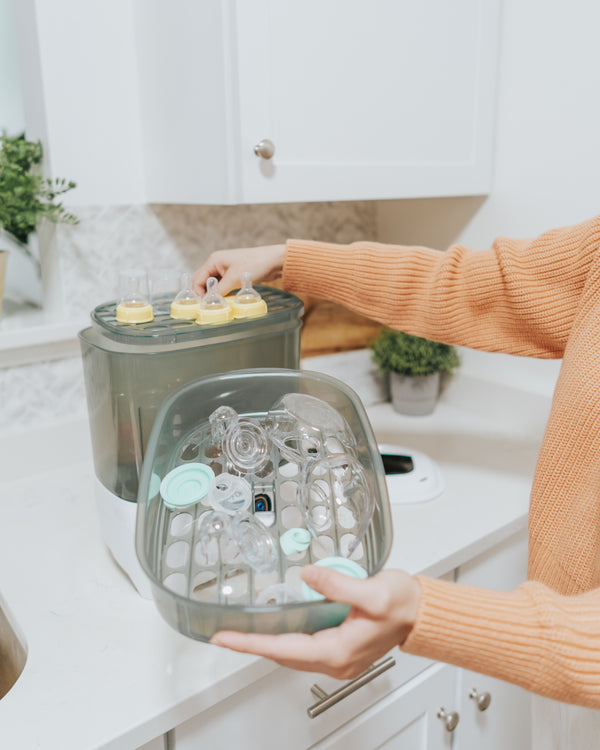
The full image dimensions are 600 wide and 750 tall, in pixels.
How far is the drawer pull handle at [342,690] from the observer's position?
74cm

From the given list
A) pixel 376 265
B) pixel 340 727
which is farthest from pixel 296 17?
pixel 340 727

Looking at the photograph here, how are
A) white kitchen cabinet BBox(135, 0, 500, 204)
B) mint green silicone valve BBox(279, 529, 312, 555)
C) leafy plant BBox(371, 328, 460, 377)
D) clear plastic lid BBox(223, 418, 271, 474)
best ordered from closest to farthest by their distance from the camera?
mint green silicone valve BBox(279, 529, 312, 555)
clear plastic lid BBox(223, 418, 271, 474)
white kitchen cabinet BBox(135, 0, 500, 204)
leafy plant BBox(371, 328, 460, 377)

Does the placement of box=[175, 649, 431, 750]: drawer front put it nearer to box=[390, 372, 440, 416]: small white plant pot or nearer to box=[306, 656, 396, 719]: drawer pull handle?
box=[306, 656, 396, 719]: drawer pull handle

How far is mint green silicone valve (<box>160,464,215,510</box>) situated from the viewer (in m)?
0.62

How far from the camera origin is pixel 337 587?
1.54 ft

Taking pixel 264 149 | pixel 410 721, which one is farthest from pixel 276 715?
pixel 264 149

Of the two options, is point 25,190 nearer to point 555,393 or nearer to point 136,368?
point 136,368

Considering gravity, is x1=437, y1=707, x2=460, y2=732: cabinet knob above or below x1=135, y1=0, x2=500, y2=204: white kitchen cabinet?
below

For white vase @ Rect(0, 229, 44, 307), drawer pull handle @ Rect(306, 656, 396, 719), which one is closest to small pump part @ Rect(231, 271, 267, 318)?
drawer pull handle @ Rect(306, 656, 396, 719)

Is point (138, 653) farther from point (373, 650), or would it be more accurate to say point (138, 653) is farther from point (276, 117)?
point (276, 117)

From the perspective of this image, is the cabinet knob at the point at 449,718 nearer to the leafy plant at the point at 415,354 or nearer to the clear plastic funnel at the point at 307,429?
the clear plastic funnel at the point at 307,429

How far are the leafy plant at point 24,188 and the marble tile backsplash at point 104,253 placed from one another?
2.2 inches

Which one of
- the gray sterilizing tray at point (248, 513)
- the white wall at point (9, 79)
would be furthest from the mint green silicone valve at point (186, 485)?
the white wall at point (9, 79)

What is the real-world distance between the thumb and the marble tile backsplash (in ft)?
2.58
